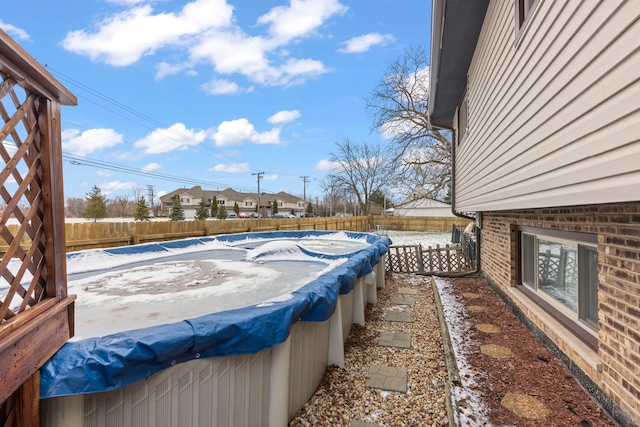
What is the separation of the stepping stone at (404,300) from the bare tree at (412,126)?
10501mm

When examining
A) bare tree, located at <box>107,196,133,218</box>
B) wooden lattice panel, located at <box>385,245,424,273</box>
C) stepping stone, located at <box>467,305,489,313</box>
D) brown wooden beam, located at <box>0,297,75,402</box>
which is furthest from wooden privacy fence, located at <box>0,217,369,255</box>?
bare tree, located at <box>107,196,133,218</box>

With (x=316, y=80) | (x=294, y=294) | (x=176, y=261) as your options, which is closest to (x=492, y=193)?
(x=294, y=294)

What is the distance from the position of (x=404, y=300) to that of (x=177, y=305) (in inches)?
165

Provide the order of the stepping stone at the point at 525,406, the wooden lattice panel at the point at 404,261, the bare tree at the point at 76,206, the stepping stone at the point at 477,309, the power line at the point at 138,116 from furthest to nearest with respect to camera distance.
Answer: the bare tree at the point at 76,206, the power line at the point at 138,116, the wooden lattice panel at the point at 404,261, the stepping stone at the point at 477,309, the stepping stone at the point at 525,406

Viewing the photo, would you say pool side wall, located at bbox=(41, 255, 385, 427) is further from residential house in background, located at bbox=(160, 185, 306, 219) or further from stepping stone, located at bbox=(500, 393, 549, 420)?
residential house in background, located at bbox=(160, 185, 306, 219)

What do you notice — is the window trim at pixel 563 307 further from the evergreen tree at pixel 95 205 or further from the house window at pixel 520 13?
the evergreen tree at pixel 95 205

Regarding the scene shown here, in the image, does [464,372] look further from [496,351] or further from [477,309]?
[477,309]

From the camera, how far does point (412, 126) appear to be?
1609 cm

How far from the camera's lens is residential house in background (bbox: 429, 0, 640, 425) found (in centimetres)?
158

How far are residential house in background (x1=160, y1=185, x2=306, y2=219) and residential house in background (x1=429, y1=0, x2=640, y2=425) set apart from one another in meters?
51.0

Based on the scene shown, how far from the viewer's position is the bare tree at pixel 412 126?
51.0 ft

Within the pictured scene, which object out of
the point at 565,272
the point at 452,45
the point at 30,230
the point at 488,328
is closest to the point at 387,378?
the point at 488,328

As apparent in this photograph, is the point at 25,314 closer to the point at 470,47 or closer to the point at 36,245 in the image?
the point at 36,245

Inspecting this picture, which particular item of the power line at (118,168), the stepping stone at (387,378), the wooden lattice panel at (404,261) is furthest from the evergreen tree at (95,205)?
the stepping stone at (387,378)
